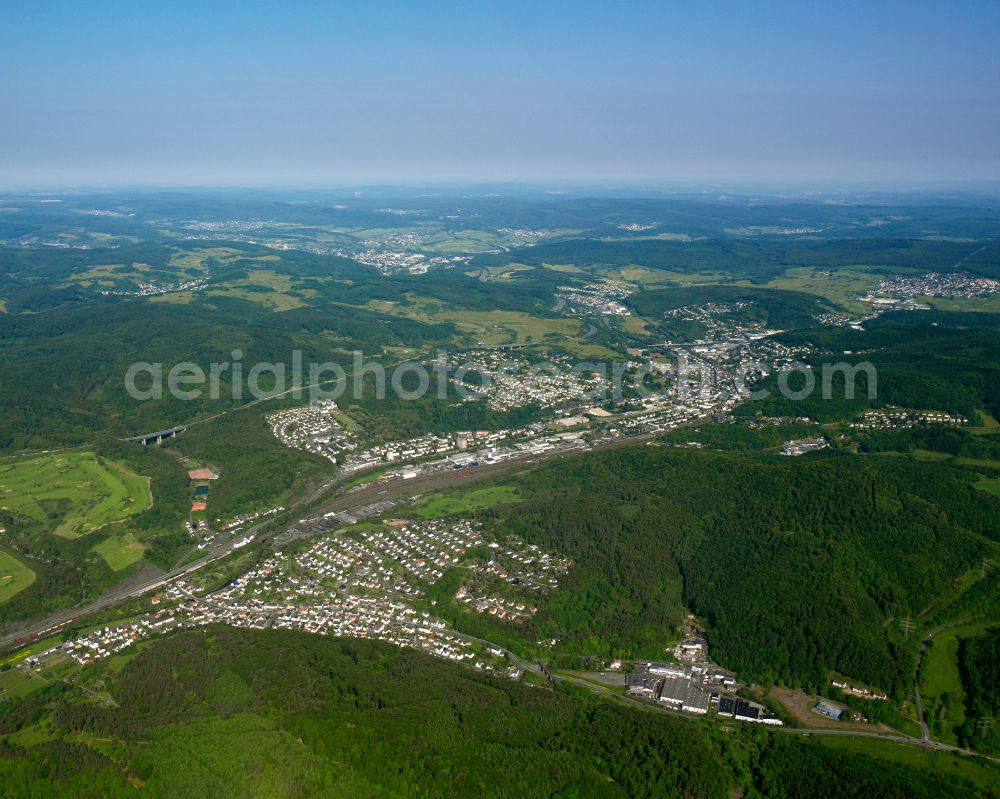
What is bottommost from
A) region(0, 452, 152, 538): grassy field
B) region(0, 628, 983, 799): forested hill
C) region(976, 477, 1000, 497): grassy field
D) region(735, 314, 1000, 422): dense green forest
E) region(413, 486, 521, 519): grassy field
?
region(0, 628, 983, 799): forested hill

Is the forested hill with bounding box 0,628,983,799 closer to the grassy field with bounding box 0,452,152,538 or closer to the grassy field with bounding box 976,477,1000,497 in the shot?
the grassy field with bounding box 0,452,152,538

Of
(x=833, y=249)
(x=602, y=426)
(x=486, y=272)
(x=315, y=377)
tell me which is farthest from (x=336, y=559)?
(x=833, y=249)

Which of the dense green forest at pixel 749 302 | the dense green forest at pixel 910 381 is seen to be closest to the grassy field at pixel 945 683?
the dense green forest at pixel 910 381

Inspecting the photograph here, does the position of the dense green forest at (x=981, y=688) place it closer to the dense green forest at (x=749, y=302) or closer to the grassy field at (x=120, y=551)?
the grassy field at (x=120, y=551)

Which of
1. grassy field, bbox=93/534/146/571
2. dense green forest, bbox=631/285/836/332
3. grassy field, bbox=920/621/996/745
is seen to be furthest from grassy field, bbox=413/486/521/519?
dense green forest, bbox=631/285/836/332

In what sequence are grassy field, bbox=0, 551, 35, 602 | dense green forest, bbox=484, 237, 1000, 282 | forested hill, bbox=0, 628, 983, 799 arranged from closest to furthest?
1. forested hill, bbox=0, 628, 983, 799
2. grassy field, bbox=0, 551, 35, 602
3. dense green forest, bbox=484, 237, 1000, 282
